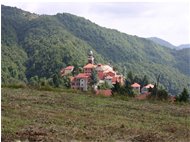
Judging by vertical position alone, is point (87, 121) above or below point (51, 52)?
below

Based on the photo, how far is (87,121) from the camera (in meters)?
10.9

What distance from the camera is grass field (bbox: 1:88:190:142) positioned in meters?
8.92

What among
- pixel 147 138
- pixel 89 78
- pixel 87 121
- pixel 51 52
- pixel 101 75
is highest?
pixel 51 52

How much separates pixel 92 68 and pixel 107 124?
75.0m

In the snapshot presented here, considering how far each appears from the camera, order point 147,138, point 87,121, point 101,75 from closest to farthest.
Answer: point 147,138
point 87,121
point 101,75

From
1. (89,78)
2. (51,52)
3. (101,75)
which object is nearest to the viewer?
(89,78)

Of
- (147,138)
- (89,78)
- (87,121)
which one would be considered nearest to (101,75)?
(89,78)

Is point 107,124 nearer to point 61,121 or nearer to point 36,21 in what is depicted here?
point 61,121

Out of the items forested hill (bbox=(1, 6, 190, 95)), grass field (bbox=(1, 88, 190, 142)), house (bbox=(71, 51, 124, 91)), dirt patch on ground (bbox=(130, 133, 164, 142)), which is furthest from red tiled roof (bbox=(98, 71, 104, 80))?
dirt patch on ground (bbox=(130, 133, 164, 142))

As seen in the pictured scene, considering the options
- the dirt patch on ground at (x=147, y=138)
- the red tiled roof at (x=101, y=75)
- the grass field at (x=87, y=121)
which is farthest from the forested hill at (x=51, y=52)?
the dirt patch on ground at (x=147, y=138)

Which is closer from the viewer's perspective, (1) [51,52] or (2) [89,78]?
(2) [89,78]

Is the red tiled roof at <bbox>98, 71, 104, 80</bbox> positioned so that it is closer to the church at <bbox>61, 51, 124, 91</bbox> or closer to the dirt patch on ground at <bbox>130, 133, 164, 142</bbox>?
the church at <bbox>61, 51, 124, 91</bbox>

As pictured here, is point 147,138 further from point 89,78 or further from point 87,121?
point 89,78

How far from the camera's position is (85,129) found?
9766mm
